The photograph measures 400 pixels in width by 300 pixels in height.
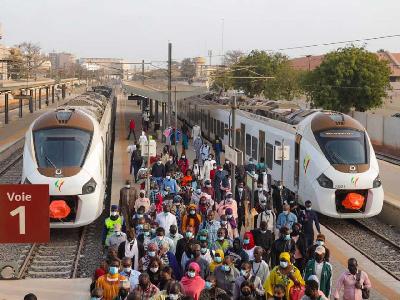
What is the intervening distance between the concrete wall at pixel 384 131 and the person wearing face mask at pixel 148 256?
28496 millimetres

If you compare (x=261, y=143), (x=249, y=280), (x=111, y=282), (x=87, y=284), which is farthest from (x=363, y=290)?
(x=261, y=143)

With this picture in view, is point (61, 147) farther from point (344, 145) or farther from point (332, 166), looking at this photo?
point (344, 145)

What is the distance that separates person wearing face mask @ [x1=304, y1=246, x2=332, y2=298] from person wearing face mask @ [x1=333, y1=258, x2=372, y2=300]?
1.25ft

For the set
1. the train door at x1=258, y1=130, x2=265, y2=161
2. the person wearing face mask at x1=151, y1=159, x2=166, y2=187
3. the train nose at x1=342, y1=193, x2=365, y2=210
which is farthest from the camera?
the train door at x1=258, y1=130, x2=265, y2=161

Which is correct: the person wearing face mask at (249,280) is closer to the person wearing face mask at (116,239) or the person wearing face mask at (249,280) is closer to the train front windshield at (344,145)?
the person wearing face mask at (116,239)

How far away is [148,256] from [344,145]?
8374 millimetres

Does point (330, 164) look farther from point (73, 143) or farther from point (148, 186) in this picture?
point (73, 143)

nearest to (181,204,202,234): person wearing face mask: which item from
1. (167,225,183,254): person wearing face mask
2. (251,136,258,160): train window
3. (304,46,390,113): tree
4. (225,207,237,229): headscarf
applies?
(225,207,237,229): headscarf

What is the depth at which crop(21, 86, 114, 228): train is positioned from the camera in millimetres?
14508

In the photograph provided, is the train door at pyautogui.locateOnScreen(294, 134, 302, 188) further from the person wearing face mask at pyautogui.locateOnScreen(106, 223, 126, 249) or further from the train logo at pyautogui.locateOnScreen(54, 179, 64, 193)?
the person wearing face mask at pyautogui.locateOnScreen(106, 223, 126, 249)

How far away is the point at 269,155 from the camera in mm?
20938

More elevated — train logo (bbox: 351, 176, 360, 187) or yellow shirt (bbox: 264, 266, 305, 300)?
train logo (bbox: 351, 176, 360, 187)

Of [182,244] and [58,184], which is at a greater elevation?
[58,184]

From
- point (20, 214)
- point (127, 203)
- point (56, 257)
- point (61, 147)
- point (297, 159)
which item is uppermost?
point (61, 147)
